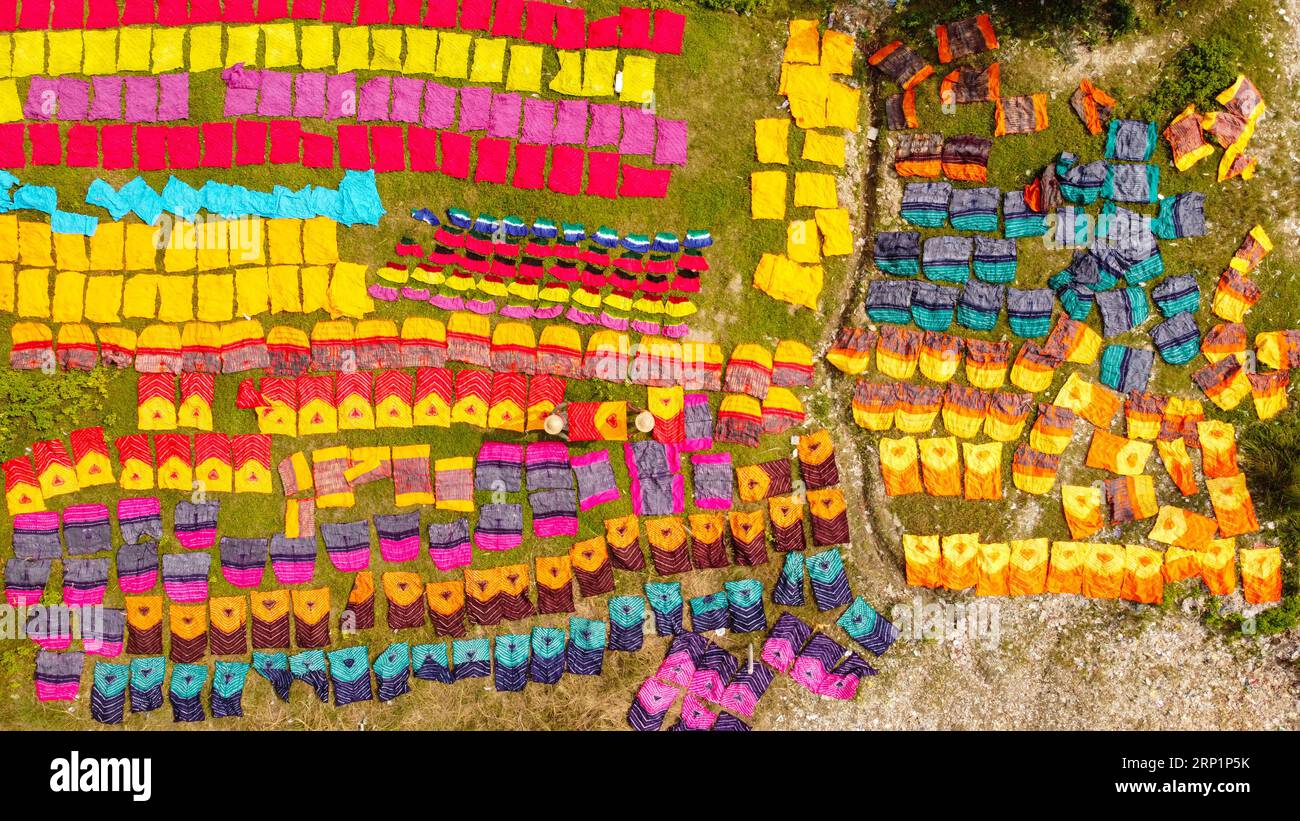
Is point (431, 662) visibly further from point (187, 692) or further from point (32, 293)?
point (32, 293)

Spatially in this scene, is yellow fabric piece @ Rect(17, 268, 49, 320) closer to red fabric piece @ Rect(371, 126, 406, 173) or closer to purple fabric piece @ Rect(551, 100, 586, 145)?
red fabric piece @ Rect(371, 126, 406, 173)

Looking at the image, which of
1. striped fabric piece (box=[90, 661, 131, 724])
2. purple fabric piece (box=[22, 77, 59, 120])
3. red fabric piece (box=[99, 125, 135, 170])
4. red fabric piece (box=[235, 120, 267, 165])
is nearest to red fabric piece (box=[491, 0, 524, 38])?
red fabric piece (box=[235, 120, 267, 165])

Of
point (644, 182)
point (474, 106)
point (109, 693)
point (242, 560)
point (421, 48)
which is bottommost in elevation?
point (109, 693)

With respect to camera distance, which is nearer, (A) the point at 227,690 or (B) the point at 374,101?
(A) the point at 227,690

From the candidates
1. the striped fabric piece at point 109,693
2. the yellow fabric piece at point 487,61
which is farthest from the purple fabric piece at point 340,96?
the striped fabric piece at point 109,693

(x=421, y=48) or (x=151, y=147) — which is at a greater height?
(x=421, y=48)

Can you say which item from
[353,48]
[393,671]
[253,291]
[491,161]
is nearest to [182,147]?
[253,291]

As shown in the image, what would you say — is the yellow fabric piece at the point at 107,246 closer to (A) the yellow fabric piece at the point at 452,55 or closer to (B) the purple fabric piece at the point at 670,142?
(A) the yellow fabric piece at the point at 452,55
